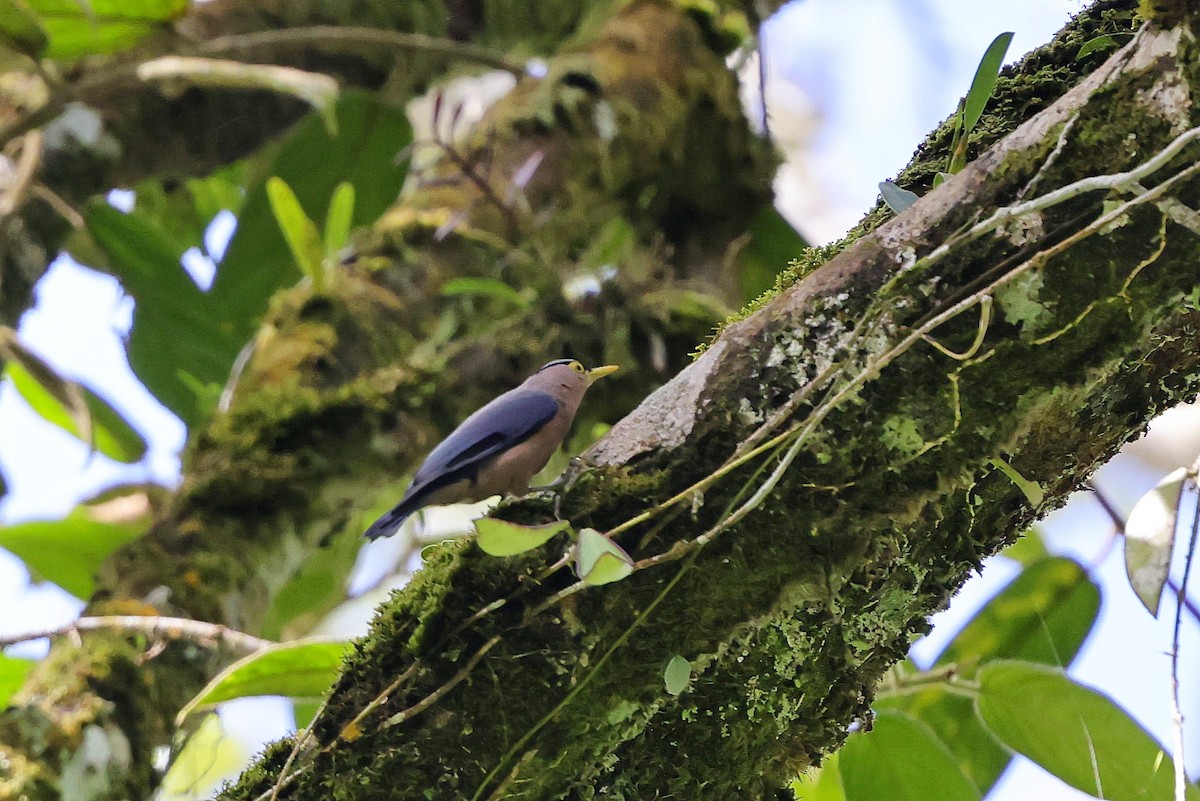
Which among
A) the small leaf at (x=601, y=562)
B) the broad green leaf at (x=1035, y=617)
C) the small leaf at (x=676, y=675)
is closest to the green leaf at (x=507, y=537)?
the small leaf at (x=601, y=562)

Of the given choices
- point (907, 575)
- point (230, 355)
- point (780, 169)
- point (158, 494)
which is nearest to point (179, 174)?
point (230, 355)

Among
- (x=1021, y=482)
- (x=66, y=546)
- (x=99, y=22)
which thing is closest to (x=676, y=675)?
(x=1021, y=482)

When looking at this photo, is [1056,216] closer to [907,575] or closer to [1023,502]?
[1023,502]

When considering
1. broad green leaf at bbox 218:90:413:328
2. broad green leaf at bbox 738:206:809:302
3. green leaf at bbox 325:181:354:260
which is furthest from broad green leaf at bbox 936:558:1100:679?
broad green leaf at bbox 218:90:413:328

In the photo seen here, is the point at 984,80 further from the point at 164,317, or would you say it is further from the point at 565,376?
the point at 164,317

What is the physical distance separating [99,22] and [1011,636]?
114 inches

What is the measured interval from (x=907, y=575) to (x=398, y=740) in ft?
2.29

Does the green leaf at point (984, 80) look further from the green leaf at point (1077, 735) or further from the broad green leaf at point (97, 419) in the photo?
the broad green leaf at point (97, 419)

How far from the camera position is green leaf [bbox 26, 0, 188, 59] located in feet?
9.15

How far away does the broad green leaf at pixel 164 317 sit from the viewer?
3.41 m

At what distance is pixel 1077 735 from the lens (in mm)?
1741

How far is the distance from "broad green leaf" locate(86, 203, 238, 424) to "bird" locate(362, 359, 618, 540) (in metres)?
1.87

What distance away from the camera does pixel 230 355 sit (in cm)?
351

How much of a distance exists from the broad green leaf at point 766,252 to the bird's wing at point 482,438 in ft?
6.78
